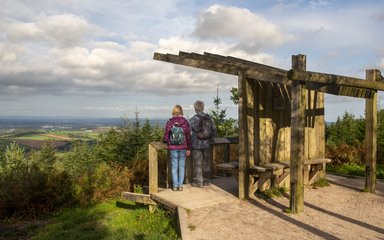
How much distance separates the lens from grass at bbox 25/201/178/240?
6.39m

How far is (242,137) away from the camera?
306 inches

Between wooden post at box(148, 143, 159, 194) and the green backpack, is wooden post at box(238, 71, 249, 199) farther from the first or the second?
wooden post at box(148, 143, 159, 194)

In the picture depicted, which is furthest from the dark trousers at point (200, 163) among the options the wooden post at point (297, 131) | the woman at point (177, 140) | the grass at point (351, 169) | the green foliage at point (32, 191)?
the grass at point (351, 169)

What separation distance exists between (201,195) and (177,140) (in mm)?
1303

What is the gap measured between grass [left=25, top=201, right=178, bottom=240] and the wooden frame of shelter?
1995mm

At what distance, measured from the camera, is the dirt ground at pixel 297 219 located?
559 centimetres

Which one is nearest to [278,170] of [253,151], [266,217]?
[253,151]

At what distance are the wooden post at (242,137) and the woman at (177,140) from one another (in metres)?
1.23

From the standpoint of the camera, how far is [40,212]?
9.06m

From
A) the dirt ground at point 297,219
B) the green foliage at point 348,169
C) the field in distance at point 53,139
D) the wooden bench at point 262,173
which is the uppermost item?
the wooden bench at point 262,173

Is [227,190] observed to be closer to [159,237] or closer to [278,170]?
[278,170]

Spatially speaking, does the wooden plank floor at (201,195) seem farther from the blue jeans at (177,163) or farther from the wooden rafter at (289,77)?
the wooden rafter at (289,77)

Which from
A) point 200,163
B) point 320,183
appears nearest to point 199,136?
point 200,163

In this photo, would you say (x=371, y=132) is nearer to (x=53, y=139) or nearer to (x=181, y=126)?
(x=181, y=126)
